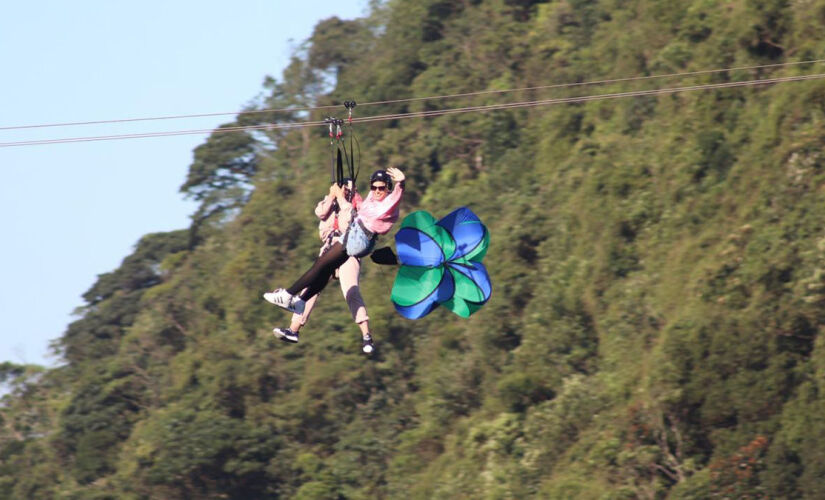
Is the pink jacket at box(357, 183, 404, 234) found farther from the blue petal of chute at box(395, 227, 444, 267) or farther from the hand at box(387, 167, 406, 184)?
the blue petal of chute at box(395, 227, 444, 267)

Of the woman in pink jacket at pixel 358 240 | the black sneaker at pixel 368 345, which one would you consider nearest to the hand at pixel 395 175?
the woman in pink jacket at pixel 358 240

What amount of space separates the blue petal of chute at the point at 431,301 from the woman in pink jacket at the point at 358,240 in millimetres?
433

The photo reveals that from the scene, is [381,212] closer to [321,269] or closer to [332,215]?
[332,215]

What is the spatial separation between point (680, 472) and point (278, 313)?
13.7 m

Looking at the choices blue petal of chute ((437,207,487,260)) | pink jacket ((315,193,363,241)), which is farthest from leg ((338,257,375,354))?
blue petal of chute ((437,207,487,260))

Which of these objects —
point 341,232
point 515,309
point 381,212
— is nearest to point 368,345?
point 341,232

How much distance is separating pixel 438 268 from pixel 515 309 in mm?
17953

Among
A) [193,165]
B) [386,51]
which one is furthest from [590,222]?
[193,165]

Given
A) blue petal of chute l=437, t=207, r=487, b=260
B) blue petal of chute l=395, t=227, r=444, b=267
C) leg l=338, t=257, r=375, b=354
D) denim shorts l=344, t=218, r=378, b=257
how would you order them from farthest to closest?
1. blue petal of chute l=437, t=207, r=487, b=260
2. blue petal of chute l=395, t=227, r=444, b=267
3. leg l=338, t=257, r=375, b=354
4. denim shorts l=344, t=218, r=378, b=257

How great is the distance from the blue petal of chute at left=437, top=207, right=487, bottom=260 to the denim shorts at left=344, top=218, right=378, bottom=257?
88 centimetres

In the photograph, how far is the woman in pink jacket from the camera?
477 inches

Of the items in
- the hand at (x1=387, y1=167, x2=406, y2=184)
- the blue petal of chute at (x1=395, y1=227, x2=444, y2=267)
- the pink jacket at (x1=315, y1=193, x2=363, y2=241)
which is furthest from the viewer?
the blue petal of chute at (x1=395, y1=227, x2=444, y2=267)

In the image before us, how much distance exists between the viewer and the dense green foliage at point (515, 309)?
976 inches

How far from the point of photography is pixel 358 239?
1223cm
